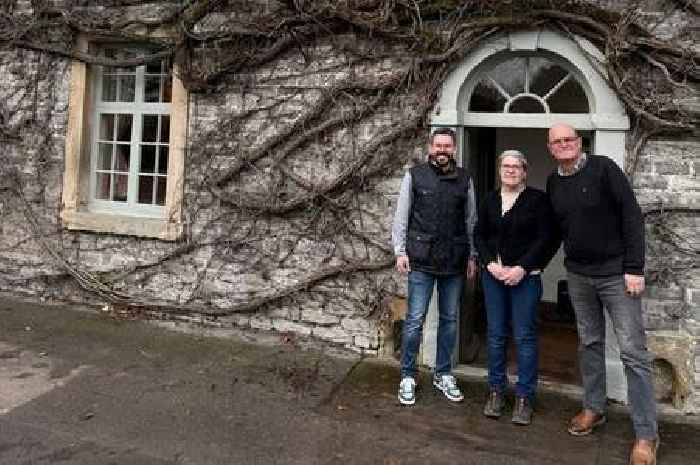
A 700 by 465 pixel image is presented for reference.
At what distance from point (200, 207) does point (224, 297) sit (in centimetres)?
93

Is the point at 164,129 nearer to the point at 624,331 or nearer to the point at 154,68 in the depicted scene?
the point at 154,68

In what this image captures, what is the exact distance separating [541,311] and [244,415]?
5203mm

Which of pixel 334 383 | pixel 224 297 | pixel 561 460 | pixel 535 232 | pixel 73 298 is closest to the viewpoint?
pixel 561 460

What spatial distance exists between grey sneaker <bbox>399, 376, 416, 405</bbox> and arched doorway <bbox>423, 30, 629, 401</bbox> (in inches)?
29.1

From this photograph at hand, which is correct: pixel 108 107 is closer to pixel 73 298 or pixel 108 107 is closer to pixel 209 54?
pixel 209 54

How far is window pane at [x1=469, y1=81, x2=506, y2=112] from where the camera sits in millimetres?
5402

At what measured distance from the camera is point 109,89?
6898 mm

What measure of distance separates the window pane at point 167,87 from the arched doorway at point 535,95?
3.01 m

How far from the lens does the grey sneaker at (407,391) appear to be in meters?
4.55

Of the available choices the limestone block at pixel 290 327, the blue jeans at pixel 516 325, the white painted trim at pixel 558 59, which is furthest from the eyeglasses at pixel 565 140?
the limestone block at pixel 290 327

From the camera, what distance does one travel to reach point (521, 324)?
424cm

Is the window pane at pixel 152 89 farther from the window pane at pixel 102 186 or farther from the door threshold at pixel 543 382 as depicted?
the door threshold at pixel 543 382

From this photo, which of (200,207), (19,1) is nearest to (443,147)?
(200,207)

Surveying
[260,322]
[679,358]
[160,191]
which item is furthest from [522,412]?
[160,191]
